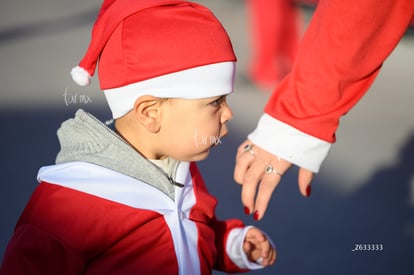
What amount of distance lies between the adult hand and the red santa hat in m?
0.24

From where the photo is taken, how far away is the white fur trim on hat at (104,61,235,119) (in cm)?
122

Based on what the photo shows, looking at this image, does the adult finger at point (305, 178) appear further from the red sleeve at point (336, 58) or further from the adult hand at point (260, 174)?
the red sleeve at point (336, 58)

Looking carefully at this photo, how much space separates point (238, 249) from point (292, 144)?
0.30 metres

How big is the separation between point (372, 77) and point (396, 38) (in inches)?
4.6

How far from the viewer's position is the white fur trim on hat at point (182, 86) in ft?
4.01

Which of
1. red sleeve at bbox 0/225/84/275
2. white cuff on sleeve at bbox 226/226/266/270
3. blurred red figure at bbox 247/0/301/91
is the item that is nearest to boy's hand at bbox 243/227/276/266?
white cuff on sleeve at bbox 226/226/266/270

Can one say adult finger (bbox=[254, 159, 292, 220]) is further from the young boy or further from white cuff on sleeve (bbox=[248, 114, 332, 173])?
the young boy

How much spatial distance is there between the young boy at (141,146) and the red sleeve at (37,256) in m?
0.01

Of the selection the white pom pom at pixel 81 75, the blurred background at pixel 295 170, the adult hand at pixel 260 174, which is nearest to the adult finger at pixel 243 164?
the adult hand at pixel 260 174

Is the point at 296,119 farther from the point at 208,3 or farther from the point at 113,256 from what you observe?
the point at 208,3

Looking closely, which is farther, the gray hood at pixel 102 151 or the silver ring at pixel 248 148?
the silver ring at pixel 248 148

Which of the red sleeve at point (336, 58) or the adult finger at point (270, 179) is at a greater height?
the red sleeve at point (336, 58)

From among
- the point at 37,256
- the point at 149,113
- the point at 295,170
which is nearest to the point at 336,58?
the point at 149,113

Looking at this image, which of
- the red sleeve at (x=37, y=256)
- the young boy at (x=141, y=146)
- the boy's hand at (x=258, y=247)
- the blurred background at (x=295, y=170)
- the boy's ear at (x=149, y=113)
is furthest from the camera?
the blurred background at (x=295, y=170)
